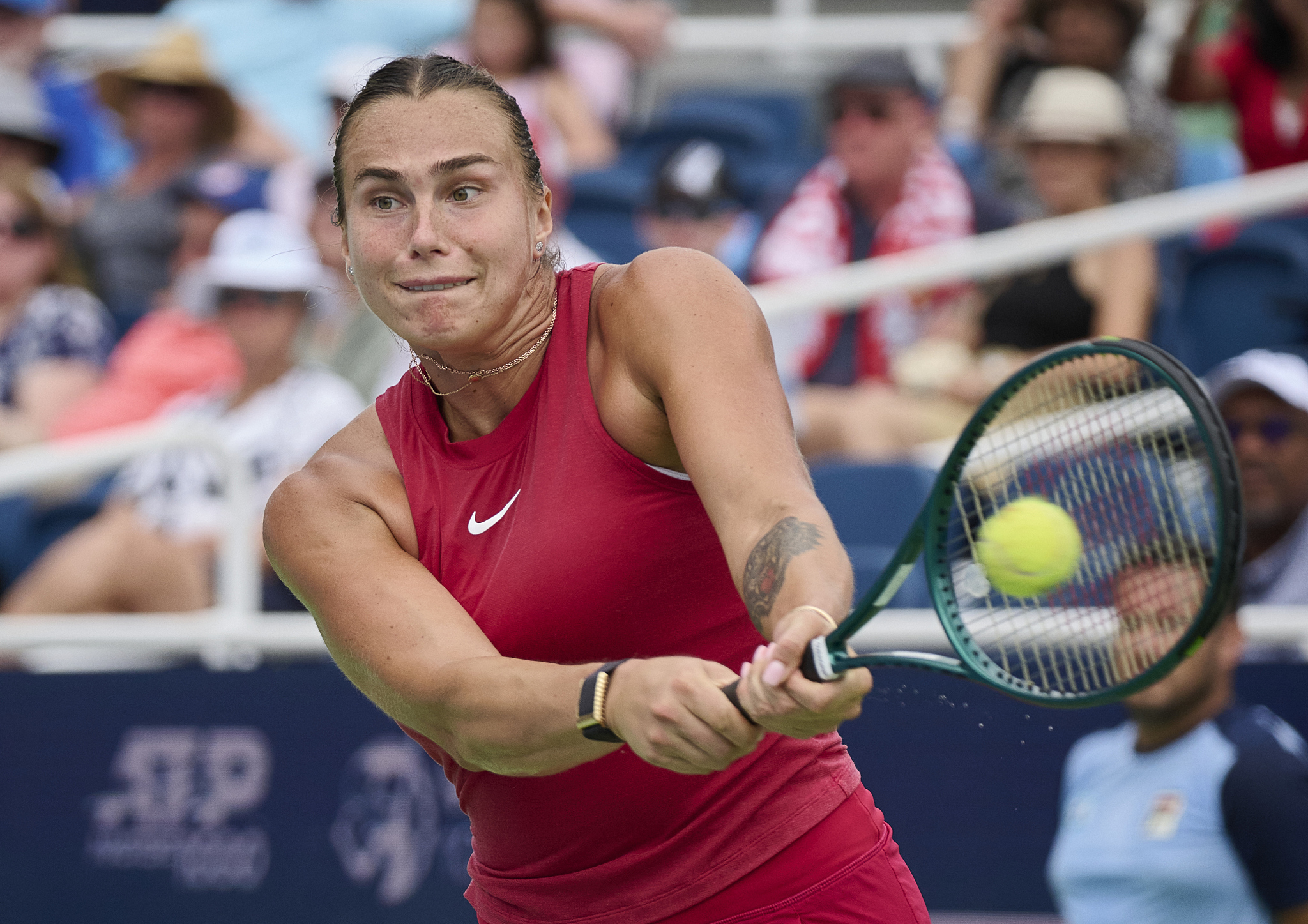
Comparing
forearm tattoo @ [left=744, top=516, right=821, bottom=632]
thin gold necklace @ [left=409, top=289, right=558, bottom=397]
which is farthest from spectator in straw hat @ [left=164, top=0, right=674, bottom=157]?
forearm tattoo @ [left=744, top=516, right=821, bottom=632]

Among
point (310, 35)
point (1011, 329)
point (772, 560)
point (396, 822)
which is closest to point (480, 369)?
point (772, 560)

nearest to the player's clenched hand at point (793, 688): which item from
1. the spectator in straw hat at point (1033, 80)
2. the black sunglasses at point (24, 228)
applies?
the spectator in straw hat at point (1033, 80)

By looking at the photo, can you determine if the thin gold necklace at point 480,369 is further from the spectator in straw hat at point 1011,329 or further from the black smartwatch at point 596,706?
the spectator in straw hat at point 1011,329

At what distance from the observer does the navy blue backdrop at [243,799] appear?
12.3 ft

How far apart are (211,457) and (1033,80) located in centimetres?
290

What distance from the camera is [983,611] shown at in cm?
207

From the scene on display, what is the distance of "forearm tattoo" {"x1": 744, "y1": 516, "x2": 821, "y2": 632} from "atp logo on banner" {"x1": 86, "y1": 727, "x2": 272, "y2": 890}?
8.47 feet

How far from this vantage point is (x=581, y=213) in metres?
6.18

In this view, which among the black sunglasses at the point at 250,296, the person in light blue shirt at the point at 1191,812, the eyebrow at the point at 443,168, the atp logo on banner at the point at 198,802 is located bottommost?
the atp logo on banner at the point at 198,802

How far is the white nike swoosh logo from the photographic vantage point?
197 cm

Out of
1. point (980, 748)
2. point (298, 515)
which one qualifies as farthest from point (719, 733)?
point (980, 748)

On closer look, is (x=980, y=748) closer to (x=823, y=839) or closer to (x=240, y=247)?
(x=823, y=839)

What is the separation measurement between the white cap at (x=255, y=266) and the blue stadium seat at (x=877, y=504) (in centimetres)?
171

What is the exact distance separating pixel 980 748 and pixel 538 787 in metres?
1.88
